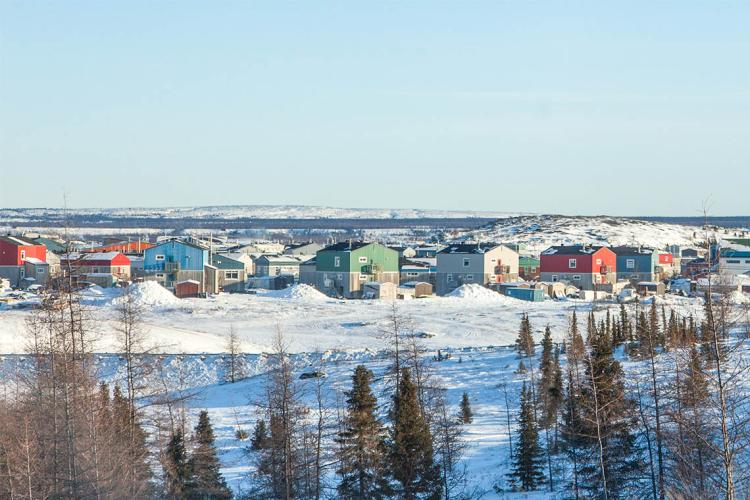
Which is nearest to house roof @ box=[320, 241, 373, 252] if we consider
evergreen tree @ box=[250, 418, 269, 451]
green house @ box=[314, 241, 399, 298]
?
green house @ box=[314, 241, 399, 298]

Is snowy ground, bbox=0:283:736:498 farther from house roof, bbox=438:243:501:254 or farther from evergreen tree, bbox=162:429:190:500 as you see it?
house roof, bbox=438:243:501:254

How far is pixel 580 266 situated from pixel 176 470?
6250 centimetres

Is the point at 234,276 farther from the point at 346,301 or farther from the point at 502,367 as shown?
the point at 502,367

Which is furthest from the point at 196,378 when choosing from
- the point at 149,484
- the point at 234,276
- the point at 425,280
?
the point at 425,280

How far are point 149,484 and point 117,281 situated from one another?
55.2 m

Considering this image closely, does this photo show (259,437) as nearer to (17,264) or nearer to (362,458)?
(362,458)

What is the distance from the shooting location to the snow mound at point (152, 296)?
63219 millimetres

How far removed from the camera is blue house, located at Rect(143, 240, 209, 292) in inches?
3007

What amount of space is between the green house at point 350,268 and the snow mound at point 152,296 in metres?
15.0

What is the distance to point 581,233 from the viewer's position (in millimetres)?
147500

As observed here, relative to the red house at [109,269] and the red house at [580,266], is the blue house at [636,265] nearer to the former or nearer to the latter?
the red house at [580,266]

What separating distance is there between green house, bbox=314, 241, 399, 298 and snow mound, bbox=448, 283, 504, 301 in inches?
321

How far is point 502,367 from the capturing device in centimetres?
3909

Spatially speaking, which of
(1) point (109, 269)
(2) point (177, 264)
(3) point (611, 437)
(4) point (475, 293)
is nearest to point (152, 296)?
(2) point (177, 264)
